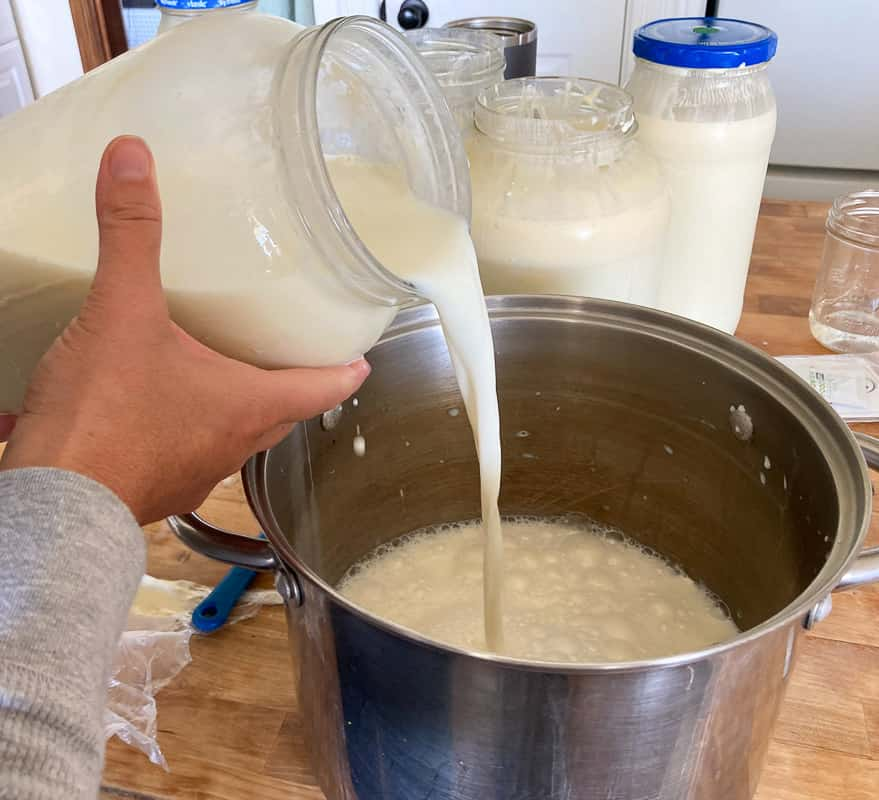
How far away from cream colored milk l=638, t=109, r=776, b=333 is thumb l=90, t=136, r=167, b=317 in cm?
60

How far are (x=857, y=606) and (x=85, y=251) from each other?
65 centimetres

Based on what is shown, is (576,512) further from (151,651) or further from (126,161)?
(126,161)

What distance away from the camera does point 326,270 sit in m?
0.47

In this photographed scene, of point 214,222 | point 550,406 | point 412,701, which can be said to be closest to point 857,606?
point 550,406

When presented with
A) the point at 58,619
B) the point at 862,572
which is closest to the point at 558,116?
the point at 862,572

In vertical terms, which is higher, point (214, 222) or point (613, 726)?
point (214, 222)

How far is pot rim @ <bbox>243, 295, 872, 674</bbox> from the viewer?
399mm

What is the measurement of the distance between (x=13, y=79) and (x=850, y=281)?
155cm

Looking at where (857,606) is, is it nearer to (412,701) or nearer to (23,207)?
(412,701)

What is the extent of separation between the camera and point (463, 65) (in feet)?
2.92

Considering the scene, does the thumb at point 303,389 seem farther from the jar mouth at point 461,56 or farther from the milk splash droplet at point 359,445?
the jar mouth at point 461,56

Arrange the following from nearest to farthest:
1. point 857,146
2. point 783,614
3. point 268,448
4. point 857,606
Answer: point 783,614
point 268,448
point 857,606
point 857,146

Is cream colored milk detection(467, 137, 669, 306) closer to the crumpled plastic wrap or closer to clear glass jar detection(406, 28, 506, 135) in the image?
clear glass jar detection(406, 28, 506, 135)

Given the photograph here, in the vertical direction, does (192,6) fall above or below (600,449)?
above
